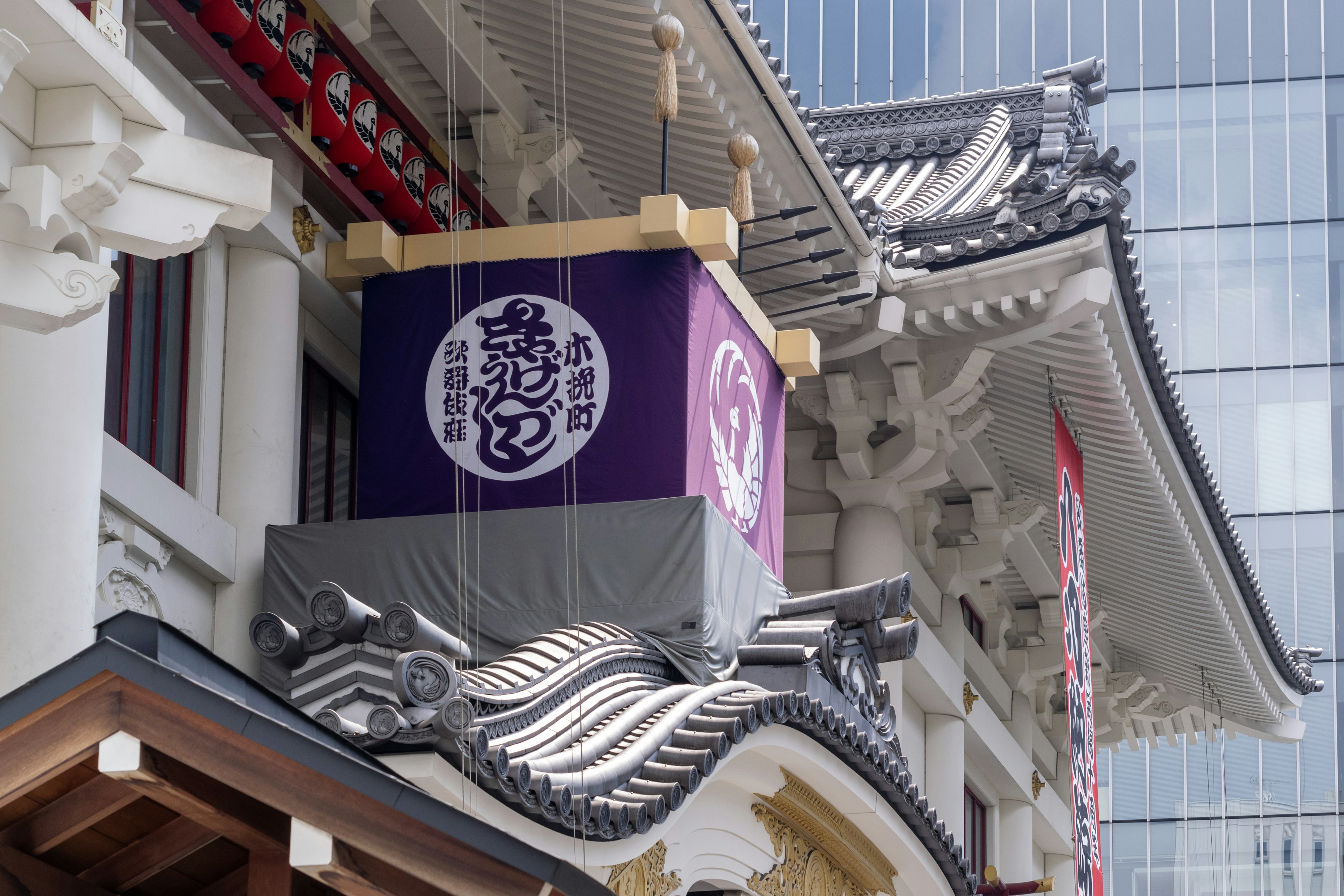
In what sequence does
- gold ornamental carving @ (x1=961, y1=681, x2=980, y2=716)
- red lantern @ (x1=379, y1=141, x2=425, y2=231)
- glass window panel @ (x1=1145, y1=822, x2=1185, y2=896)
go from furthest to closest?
1. glass window panel @ (x1=1145, y1=822, x2=1185, y2=896)
2. gold ornamental carving @ (x1=961, y1=681, x2=980, y2=716)
3. red lantern @ (x1=379, y1=141, x2=425, y2=231)

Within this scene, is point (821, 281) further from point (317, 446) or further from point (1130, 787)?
point (1130, 787)

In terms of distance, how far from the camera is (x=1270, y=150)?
36250 mm

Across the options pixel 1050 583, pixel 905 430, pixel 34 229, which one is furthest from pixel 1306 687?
pixel 34 229

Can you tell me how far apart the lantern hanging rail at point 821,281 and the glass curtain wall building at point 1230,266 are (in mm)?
22069

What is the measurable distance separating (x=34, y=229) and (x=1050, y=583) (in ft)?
48.4

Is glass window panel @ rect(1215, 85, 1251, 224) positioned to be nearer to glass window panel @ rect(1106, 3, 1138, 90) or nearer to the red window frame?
glass window panel @ rect(1106, 3, 1138, 90)

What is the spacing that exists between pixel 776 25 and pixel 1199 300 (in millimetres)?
10504

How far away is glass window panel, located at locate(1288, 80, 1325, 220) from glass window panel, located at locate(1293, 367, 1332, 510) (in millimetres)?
3096

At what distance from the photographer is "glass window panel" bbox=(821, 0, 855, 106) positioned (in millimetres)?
39250

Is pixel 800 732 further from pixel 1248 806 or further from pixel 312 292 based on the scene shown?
pixel 1248 806

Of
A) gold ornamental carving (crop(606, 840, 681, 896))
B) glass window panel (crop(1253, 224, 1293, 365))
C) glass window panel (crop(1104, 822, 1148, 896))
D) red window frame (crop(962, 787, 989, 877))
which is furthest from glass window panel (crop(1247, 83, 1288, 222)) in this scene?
gold ornamental carving (crop(606, 840, 681, 896))

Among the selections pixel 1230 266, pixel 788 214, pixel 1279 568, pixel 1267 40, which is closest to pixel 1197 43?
pixel 1267 40

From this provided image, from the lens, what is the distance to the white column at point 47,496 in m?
6.53

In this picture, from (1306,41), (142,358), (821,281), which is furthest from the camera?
(1306,41)
